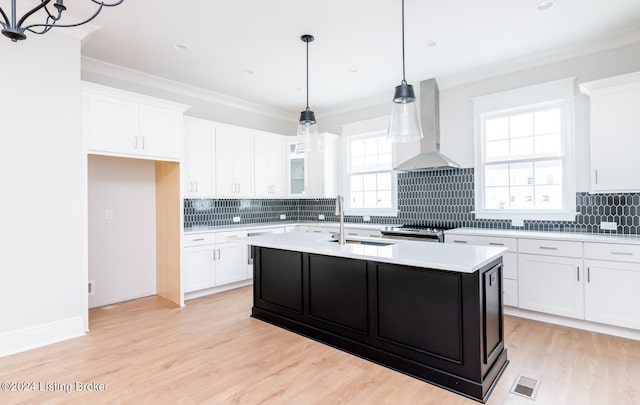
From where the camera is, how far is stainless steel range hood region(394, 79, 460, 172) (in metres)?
4.58

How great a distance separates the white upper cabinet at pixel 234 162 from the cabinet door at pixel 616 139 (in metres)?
4.34

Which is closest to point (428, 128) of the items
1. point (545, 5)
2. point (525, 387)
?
point (545, 5)

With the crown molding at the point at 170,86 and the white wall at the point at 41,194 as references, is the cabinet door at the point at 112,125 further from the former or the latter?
the crown molding at the point at 170,86

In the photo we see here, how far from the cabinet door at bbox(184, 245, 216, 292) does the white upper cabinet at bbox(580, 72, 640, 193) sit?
177 inches

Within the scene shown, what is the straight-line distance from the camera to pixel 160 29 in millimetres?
3281

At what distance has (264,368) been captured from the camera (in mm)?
2604

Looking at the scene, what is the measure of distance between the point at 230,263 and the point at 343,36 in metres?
3.27

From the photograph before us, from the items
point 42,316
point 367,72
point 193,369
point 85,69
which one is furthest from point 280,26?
point 42,316

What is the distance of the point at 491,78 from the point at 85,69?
16.2 feet

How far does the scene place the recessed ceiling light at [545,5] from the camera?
2.88m

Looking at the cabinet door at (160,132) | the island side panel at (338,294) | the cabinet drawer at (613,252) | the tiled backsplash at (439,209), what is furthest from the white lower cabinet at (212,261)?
the cabinet drawer at (613,252)

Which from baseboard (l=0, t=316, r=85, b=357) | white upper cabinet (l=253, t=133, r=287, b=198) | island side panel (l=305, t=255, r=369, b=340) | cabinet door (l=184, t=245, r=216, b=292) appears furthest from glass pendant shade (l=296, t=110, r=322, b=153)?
baseboard (l=0, t=316, r=85, b=357)

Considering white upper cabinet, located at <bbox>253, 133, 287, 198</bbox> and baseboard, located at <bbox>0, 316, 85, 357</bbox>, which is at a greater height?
white upper cabinet, located at <bbox>253, 133, 287, 198</bbox>

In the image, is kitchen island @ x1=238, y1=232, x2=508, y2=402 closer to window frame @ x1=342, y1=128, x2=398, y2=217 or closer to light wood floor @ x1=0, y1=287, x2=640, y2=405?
light wood floor @ x1=0, y1=287, x2=640, y2=405
